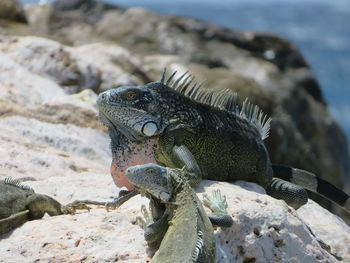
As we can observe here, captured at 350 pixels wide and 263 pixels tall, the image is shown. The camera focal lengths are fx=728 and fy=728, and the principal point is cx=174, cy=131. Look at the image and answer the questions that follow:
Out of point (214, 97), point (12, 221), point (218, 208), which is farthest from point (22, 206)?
point (214, 97)

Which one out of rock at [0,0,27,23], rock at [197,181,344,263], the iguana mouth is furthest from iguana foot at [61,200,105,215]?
rock at [0,0,27,23]

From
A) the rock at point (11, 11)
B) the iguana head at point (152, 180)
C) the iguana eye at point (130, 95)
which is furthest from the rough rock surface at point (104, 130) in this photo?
the rock at point (11, 11)

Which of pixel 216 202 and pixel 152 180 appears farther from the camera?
pixel 216 202

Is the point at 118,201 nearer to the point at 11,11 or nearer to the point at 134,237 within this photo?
the point at 134,237

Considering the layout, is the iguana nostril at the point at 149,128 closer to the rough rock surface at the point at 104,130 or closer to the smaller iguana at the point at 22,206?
the rough rock surface at the point at 104,130

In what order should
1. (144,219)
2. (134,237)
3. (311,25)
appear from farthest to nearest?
1. (311,25)
2. (144,219)
3. (134,237)

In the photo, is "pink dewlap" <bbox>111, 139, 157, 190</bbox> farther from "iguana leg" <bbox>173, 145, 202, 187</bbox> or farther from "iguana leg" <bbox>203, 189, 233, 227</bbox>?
"iguana leg" <bbox>203, 189, 233, 227</bbox>

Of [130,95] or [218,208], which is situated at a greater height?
[130,95]
